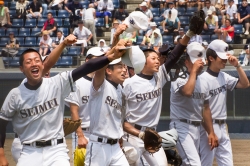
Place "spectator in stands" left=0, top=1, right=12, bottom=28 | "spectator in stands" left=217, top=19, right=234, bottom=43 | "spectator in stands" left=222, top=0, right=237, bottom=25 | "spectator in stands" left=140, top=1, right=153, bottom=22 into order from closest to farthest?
"spectator in stands" left=217, top=19, right=234, bottom=43 → "spectator in stands" left=140, top=1, right=153, bottom=22 → "spectator in stands" left=222, top=0, right=237, bottom=25 → "spectator in stands" left=0, top=1, right=12, bottom=28

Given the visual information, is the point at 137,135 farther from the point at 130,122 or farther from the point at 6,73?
the point at 6,73

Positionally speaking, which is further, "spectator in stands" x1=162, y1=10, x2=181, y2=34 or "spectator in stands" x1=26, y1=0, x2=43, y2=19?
"spectator in stands" x1=26, y1=0, x2=43, y2=19

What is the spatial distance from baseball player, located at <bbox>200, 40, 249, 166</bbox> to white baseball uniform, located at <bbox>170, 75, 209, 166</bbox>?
156mm

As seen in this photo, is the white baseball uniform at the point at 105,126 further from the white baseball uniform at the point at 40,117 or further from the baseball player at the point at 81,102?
the baseball player at the point at 81,102

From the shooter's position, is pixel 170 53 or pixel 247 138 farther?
pixel 247 138

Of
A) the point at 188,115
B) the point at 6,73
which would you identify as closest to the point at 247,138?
the point at 6,73

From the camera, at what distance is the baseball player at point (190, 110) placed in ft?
24.1

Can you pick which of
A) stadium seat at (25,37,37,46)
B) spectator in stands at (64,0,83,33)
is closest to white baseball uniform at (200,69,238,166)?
stadium seat at (25,37,37,46)

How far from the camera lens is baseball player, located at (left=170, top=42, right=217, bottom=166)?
7.34 meters

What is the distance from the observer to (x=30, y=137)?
18.1 ft

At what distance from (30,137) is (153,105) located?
1799 millimetres

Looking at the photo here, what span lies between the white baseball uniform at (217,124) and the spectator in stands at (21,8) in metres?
13.1

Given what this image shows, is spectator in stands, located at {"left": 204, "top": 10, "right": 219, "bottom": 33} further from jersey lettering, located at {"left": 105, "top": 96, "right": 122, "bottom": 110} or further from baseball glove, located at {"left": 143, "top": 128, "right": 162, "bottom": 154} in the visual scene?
jersey lettering, located at {"left": 105, "top": 96, "right": 122, "bottom": 110}

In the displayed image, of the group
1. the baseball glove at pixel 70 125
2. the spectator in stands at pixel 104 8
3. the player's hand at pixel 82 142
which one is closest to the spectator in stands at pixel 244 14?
the spectator in stands at pixel 104 8
